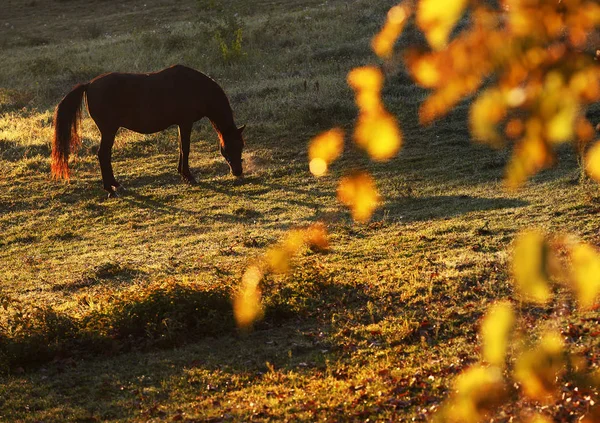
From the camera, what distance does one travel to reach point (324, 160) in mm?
18906

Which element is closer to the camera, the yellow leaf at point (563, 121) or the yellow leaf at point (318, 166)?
the yellow leaf at point (563, 121)

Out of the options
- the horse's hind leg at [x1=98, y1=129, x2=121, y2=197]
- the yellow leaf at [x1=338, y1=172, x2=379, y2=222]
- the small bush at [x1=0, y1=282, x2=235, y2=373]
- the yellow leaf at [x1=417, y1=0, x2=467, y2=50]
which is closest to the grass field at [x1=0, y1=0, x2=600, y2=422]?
the small bush at [x1=0, y1=282, x2=235, y2=373]

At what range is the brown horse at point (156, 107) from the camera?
1748 cm

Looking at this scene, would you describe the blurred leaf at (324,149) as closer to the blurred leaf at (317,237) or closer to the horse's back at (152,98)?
the horse's back at (152,98)

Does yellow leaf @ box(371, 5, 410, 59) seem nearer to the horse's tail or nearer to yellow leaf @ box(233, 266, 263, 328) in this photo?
yellow leaf @ box(233, 266, 263, 328)

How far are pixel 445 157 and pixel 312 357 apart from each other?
1076 cm

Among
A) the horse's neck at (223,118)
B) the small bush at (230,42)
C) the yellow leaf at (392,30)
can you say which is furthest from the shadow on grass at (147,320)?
the small bush at (230,42)

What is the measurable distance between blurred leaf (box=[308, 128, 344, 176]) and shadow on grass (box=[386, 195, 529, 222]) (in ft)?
10.8

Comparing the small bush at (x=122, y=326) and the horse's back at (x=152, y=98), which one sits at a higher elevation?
the horse's back at (x=152, y=98)

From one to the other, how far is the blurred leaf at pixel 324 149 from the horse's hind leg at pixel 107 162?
414cm

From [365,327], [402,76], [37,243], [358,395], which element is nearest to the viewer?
[358,395]

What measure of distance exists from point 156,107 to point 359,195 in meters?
4.77

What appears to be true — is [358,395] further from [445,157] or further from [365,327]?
[445,157]

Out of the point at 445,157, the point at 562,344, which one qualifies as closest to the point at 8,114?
the point at 445,157
